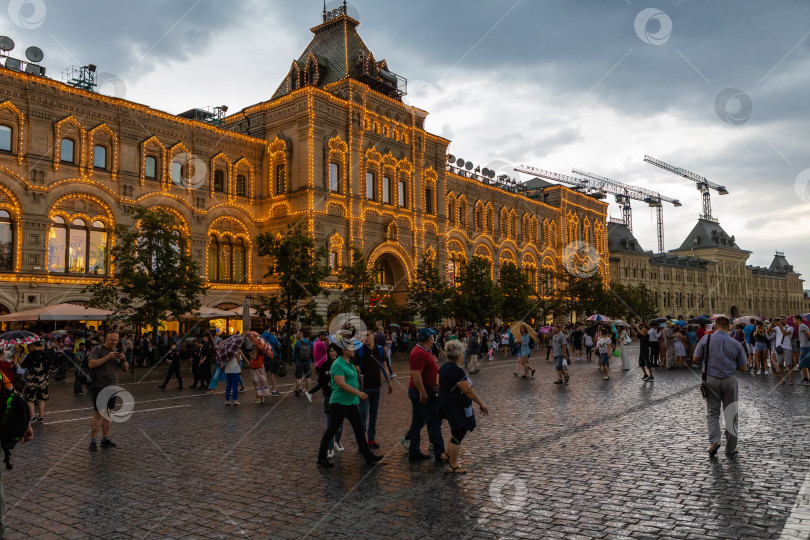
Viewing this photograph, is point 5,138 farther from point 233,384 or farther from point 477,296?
point 477,296

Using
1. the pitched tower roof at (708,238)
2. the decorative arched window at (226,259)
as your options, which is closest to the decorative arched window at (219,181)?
the decorative arched window at (226,259)

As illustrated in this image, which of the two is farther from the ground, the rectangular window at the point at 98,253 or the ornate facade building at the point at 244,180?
the ornate facade building at the point at 244,180

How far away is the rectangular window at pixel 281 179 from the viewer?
40.1m

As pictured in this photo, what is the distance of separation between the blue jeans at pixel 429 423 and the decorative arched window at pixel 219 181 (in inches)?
1267

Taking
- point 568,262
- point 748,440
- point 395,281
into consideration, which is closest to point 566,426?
point 748,440

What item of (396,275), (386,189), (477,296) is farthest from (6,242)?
(477,296)

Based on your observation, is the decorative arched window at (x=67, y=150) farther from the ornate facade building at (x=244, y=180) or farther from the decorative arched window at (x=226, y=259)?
the decorative arched window at (x=226, y=259)

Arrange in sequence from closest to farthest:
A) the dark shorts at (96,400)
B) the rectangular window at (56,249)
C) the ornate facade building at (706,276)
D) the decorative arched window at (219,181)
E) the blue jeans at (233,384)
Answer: the dark shorts at (96,400) < the blue jeans at (233,384) < the rectangular window at (56,249) < the decorative arched window at (219,181) < the ornate facade building at (706,276)

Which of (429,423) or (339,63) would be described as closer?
(429,423)

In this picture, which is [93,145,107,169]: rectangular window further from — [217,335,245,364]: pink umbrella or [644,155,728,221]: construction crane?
[644,155,728,221]: construction crane

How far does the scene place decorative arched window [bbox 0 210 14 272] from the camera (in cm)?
2923

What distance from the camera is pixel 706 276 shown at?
360 feet

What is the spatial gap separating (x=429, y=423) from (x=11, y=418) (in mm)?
5063

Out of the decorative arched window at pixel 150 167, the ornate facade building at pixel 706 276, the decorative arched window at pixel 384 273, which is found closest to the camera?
the decorative arched window at pixel 150 167
